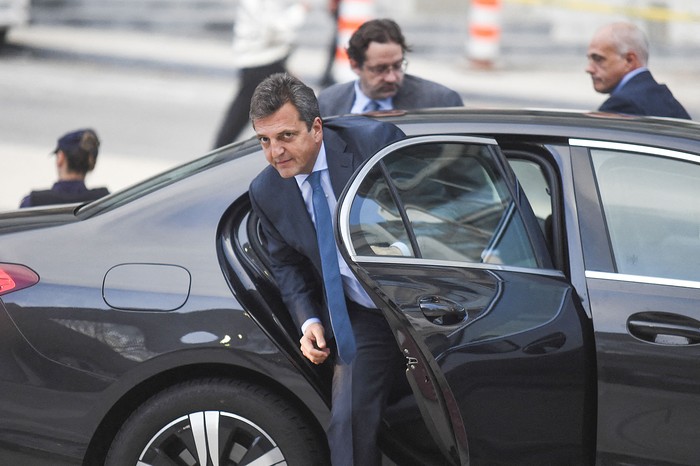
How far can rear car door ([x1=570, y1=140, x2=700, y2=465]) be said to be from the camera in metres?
3.21

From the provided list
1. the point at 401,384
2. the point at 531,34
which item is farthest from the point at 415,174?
the point at 531,34

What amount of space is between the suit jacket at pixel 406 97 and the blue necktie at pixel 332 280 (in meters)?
2.15

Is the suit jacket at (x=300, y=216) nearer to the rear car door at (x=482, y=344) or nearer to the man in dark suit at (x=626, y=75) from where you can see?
the rear car door at (x=482, y=344)

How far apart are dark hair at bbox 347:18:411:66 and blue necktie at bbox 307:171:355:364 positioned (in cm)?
220

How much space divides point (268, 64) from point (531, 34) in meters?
8.12

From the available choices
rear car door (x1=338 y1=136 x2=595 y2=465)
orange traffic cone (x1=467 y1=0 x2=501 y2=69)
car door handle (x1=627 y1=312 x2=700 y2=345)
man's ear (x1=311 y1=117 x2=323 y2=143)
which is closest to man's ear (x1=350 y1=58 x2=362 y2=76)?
man's ear (x1=311 y1=117 x2=323 y2=143)

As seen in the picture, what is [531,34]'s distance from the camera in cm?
1552

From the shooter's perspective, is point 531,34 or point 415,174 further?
point 531,34

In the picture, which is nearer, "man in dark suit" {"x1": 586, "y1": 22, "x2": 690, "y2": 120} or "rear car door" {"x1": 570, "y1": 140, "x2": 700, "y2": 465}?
"rear car door" {"x1": 570, "y1": 140, "x2": 700, "y2": 465}

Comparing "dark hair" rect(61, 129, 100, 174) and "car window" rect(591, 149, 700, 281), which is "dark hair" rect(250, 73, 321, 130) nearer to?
"car window" rect(591, 149, 700, 281)

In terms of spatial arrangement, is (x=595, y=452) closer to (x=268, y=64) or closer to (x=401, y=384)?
(x=401, y=384)

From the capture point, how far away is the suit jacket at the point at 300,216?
11.4 feet

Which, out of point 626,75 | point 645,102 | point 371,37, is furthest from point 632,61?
point 371,37

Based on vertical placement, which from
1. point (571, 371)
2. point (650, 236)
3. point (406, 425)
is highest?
point (650, 236)
